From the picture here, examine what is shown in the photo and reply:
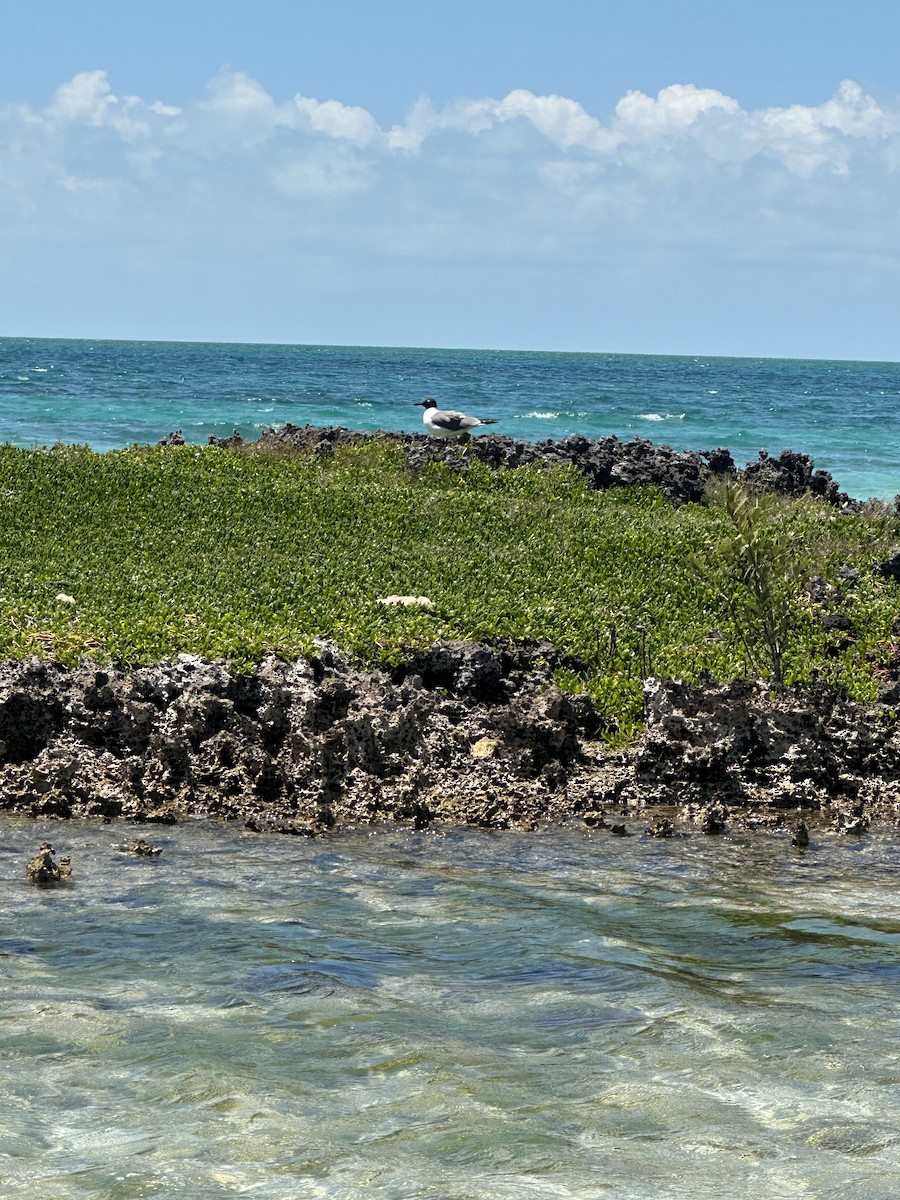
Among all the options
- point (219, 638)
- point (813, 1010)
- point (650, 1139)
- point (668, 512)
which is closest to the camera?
point (650, 1139)

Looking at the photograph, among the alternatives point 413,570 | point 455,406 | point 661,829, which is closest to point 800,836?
point 661,829

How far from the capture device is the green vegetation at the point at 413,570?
40.5ft

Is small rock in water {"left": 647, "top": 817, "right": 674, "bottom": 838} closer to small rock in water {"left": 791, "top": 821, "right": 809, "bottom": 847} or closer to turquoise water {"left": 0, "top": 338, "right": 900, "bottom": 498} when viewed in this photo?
small rock in water {"left": 791, "top": 821, "right": 809, "bottom": 847}

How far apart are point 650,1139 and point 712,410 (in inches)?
2389

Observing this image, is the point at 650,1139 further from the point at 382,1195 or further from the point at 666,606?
the point at 666,606

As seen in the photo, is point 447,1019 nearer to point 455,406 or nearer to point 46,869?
point 46,869

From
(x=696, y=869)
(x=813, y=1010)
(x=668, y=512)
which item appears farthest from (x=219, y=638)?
(x=668, y=512)

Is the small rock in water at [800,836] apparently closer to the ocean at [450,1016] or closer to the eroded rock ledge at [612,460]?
the ocean at [450,1016]

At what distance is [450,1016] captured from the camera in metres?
6.49

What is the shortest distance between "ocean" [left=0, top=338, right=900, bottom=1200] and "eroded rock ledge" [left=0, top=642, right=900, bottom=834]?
45 cm

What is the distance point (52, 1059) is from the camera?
5.81 metres

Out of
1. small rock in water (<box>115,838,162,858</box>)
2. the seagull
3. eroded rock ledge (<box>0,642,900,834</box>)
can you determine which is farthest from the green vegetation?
the seagull

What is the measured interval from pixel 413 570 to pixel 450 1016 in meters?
8.99

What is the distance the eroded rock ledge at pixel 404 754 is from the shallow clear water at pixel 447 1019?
617 mm
